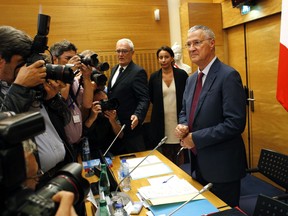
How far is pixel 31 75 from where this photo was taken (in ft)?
3.99

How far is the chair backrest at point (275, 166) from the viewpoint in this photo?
1925 millimetres

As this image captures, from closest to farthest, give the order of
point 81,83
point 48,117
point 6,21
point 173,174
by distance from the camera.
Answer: point 48,117
point 173,174
point 81,83
point 6,21

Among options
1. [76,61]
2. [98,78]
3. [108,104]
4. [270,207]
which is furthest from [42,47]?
[270,207]

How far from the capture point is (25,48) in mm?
1239

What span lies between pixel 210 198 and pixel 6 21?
10.3ft

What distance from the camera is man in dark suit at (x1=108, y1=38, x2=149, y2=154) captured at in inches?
106

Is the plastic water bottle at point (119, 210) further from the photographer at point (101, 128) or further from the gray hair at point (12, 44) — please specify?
the photographer at point (101, 128)

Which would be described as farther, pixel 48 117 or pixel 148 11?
pixel 148 11

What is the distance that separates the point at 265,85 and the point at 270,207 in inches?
88.4

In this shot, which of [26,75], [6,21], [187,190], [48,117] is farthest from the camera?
[6,21]

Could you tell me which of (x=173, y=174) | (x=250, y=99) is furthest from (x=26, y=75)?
(x=250, y=99)

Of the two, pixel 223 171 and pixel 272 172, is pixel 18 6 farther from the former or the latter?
pixel 272 172

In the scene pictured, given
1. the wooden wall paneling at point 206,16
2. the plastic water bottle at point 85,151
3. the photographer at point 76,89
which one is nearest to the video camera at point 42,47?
the photographer at point 76,89

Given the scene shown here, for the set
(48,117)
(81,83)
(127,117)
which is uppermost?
(81,83)
